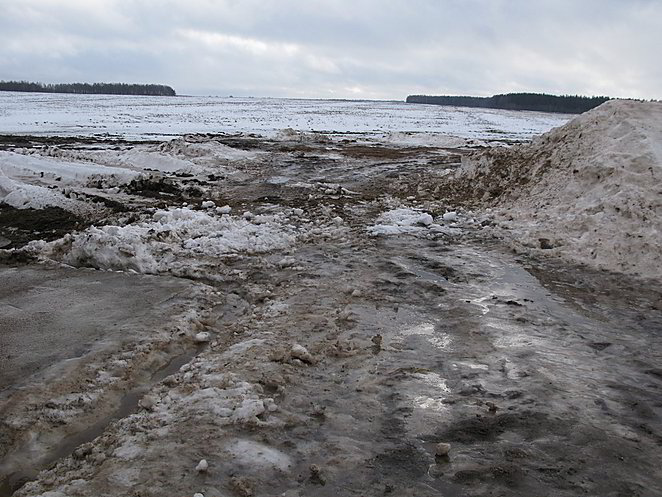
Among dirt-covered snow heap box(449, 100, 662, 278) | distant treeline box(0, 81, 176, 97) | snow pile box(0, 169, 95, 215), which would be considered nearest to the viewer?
dirt-covered snow heap box(449, 100, 662, 278)

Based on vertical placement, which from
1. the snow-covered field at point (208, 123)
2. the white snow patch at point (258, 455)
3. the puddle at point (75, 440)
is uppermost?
the snow-covered field at point (208, 123)

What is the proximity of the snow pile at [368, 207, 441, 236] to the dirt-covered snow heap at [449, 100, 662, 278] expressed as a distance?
4.09ft

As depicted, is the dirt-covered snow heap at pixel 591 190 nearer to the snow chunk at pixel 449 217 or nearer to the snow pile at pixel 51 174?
the snow chunk at pixel 449 217

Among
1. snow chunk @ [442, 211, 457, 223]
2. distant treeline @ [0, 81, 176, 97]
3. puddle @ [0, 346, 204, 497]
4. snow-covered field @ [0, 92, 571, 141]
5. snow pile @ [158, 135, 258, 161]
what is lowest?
puddle @ [0, 346, 204, 497]

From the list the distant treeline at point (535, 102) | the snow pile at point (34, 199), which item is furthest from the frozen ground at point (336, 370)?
the distant treeline at point (535, 102)

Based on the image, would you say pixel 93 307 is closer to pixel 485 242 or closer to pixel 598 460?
pixel 598 460

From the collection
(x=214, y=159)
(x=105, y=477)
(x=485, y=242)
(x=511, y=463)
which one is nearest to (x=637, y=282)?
(x=485, y=242)

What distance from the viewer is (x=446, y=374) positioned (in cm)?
405

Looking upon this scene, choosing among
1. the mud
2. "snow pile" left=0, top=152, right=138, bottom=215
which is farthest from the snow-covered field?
the mud

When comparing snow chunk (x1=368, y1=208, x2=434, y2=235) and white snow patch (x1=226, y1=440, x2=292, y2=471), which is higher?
snow chunk (x1=368, y1=208, x2=434, y2=235)

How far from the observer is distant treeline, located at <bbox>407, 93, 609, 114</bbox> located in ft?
343

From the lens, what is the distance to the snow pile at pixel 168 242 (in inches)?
258

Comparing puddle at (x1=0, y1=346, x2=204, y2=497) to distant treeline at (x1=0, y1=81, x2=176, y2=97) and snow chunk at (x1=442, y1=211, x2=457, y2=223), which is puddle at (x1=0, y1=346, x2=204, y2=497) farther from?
distant treeline at (x1=0, y1=81, x2=176, y2=97)

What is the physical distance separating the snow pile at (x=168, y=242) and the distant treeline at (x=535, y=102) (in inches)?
3929
